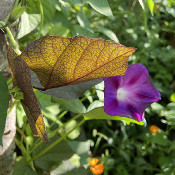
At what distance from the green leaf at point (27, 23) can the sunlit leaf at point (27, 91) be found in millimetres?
240

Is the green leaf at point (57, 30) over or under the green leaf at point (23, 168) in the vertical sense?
over

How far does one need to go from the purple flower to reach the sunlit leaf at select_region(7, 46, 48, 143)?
155 millimetres

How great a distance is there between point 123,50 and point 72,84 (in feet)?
0.37

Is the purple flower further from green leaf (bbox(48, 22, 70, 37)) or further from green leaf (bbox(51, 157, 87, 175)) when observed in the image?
green leaf (bbox(51, 157, 87, 175))

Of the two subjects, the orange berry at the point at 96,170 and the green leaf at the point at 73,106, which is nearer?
the green leaf at the point at 73,106

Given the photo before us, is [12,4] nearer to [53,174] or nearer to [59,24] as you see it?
[59,24]

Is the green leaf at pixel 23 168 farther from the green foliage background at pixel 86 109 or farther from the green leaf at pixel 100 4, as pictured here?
the green leaf at pixel 100 4

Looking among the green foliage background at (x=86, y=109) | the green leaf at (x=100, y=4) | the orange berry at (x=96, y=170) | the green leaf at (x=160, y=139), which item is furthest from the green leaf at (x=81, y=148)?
the green leaf at (x=100, y=4)

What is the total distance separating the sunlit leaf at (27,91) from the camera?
374mm

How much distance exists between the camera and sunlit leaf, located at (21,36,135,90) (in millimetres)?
364

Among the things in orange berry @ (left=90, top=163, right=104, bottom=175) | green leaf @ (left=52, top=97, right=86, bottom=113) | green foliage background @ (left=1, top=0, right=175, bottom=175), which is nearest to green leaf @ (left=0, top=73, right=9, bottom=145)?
green foliage background @ (left=1, top=0, right=175, bottom=175)

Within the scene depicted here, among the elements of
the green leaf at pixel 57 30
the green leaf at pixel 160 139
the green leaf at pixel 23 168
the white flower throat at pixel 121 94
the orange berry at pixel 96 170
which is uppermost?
the green leaf at pixel 57 30

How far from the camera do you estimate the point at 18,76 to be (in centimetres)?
39

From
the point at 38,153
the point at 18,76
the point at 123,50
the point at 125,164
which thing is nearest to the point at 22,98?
the point at 18,76
